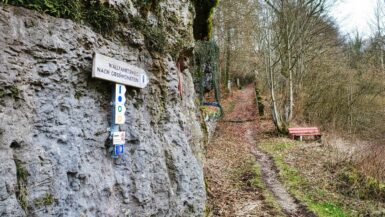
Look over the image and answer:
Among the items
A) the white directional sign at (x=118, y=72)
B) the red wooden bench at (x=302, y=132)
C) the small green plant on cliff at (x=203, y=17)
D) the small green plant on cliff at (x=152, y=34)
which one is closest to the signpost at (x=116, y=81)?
the white directional sign at (x=118, y=72)

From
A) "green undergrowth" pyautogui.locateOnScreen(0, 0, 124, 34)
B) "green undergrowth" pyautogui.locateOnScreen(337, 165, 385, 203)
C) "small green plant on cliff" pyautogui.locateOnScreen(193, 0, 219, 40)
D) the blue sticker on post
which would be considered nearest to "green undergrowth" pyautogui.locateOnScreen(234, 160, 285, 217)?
"green undergrowth" pyautogui.locateOnScreen(337, 165, 385, 203)

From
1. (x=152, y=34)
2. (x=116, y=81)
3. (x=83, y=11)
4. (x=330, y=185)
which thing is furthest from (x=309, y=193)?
(x=83, y=11)

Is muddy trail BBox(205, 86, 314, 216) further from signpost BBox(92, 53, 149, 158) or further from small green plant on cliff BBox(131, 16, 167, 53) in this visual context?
small green plant on cliff BBox(131, 16, 167, 53)

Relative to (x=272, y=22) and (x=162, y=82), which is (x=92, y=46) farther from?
(x=272, y=22)

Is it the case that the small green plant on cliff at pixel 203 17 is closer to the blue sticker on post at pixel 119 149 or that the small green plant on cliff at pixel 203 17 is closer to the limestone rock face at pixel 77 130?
the limestone rock face at pixel 77 130

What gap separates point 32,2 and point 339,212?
6180 mm

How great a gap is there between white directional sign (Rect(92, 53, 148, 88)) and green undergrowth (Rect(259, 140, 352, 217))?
14.3 ft

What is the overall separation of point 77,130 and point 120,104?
577mm

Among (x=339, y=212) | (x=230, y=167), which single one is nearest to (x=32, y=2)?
(x=339, y=212)

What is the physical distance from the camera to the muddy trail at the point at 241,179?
5.86m

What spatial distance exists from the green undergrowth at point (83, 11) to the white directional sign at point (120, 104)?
0.65 meters

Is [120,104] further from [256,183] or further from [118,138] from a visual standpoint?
[256,183]

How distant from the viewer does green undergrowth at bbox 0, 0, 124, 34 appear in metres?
2.56

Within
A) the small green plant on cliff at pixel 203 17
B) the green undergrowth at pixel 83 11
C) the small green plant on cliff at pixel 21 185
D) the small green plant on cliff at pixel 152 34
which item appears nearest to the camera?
the small green plant on cliff at pixel 21 185
